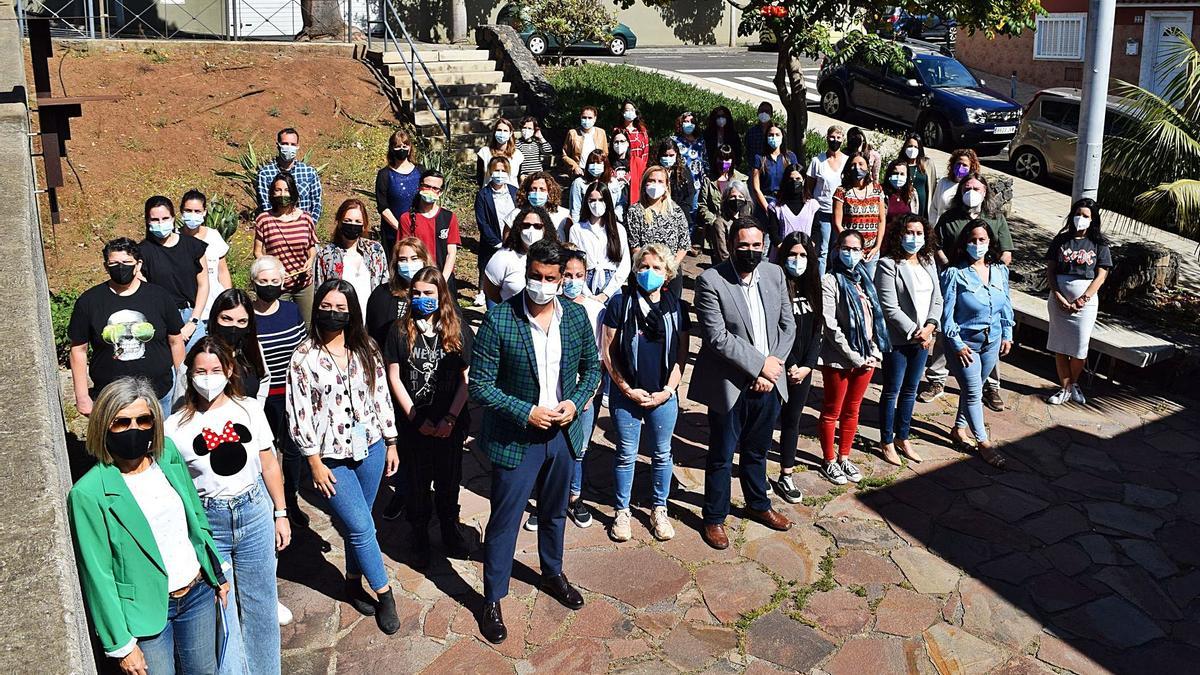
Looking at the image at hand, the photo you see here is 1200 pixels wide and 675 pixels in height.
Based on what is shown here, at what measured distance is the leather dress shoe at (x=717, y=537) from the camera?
22.5ft

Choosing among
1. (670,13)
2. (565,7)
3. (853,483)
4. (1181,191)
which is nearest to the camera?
(853,483)

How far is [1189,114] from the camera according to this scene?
10.5m

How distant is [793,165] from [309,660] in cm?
701

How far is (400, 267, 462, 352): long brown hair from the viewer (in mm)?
6160

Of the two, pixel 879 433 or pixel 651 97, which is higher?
pixel 651 97

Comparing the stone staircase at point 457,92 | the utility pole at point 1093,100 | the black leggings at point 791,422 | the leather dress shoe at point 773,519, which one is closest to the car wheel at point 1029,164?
the utility pole at point 1093,100

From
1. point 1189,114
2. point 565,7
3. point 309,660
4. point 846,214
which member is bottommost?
point 309,660

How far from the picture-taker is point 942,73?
68.7 feet

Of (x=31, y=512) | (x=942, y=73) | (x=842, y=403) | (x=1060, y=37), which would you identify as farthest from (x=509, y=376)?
(x=1060, y=37)

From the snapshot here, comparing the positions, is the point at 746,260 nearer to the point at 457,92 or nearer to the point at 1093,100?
the point at 1093,100

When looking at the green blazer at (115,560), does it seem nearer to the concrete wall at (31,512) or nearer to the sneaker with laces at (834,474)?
the concrete wall at (31,512)

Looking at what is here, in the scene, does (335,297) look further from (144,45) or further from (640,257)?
(144,45)

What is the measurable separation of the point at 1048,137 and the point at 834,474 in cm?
1218

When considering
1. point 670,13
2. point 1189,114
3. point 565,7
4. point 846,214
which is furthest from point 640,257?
point 670,13
